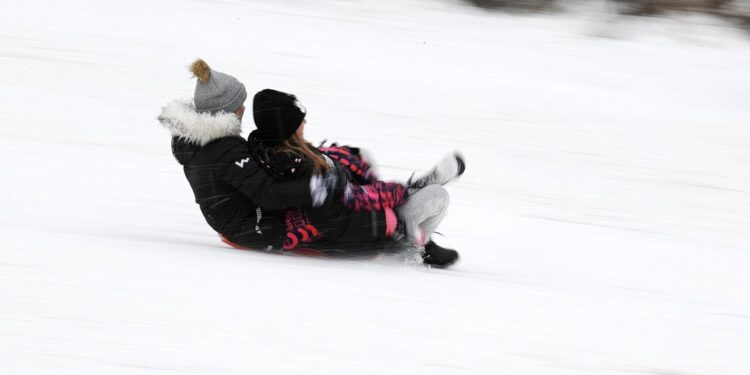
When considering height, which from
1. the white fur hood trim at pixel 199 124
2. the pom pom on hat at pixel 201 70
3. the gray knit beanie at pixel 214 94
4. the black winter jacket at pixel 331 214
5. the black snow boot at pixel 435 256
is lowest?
the black snow boot at pixel 435 256

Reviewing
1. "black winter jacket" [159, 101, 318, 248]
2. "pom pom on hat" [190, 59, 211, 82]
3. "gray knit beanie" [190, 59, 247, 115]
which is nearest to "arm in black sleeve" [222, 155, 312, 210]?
"black winter jacket" [159, 101, 318, 248]

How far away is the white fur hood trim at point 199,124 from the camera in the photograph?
3.40 m

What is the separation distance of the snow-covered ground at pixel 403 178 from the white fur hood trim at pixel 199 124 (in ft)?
1.59

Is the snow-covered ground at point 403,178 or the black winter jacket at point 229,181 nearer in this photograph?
the snow-covered ground at point 403,178

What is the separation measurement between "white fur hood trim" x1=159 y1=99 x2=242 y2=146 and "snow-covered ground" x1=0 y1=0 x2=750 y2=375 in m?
0.49

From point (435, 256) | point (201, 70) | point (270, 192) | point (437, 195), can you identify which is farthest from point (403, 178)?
point (201, 70)

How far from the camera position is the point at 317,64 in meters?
7.99

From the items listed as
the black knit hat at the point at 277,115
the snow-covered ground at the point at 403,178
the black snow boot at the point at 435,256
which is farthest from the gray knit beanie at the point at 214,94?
the black snow boot at the point at 435,256

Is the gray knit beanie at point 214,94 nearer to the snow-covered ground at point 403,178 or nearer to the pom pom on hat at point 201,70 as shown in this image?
the pom pom on hat at point 201,70

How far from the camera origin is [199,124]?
3.40 m

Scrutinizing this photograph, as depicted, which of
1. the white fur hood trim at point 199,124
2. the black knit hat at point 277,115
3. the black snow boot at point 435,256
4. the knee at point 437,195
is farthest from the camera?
the black snow boot at point 435,256

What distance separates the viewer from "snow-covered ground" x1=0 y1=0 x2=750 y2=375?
2572 mm

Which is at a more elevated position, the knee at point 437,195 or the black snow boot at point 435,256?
the knee at point 437,195

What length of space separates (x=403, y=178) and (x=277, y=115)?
7.95ft
